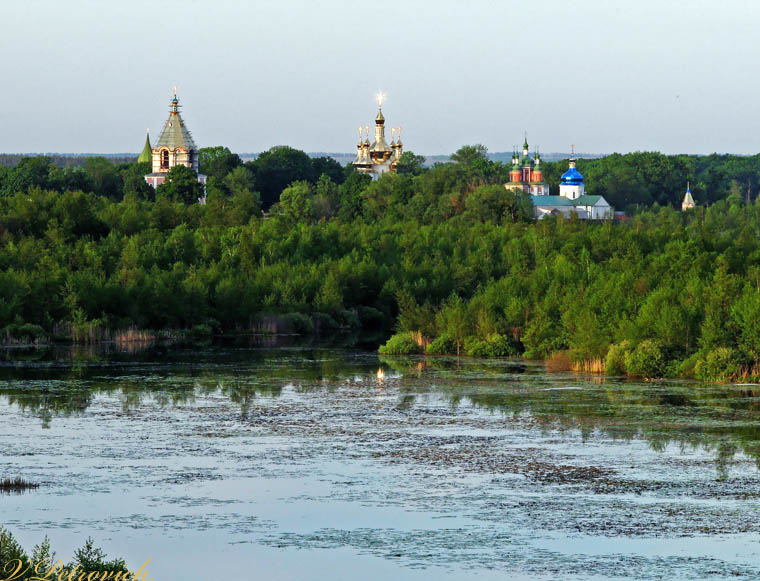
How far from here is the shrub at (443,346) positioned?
47750 millimetres

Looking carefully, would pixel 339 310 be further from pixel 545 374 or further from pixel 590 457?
pixel 590 457

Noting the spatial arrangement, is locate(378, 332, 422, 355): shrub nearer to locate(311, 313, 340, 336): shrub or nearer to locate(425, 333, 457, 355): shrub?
locate(425, 333, 457, 355): shrub

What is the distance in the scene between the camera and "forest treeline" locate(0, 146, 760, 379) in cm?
4088

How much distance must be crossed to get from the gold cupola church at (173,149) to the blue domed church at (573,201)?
120ft

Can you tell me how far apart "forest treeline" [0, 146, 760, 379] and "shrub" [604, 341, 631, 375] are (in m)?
0.06

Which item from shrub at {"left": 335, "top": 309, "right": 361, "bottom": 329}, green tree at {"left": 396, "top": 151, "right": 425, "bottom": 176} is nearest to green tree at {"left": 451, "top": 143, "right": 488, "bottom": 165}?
green tree at {"left": 396, "top": 151, "right": 425, "bottom": 176}

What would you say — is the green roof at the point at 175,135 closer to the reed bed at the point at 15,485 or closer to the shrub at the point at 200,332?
the shrub at the point at 200,332

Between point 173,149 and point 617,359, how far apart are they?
10448 cm

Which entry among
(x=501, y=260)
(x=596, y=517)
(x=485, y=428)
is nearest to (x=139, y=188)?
(x=501, y=260)

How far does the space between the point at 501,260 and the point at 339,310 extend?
1396 centimetres

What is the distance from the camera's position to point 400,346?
47875 millimetres

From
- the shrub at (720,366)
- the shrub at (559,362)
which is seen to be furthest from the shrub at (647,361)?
the shrub at (559,362)

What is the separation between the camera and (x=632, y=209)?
535 ft

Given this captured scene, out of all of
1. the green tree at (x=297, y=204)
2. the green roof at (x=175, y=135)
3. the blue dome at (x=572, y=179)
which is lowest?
the green tree at (x=297, y=204)
